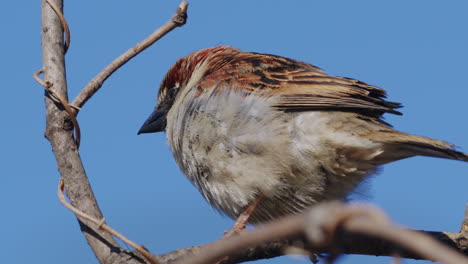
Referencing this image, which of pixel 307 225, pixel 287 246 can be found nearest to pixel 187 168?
pixel 287 246

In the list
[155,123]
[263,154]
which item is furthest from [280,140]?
[155,123]

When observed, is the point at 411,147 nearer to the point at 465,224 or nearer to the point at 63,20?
the point at 465,224

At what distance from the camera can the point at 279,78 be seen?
4.72 m

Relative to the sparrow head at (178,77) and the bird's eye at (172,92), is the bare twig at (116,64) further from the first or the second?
the bird's eye at (172,92)

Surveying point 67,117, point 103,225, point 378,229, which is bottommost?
point 378,229

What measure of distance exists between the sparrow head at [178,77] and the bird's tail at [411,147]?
65.5 inches

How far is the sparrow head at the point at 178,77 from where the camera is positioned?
17.6 feet

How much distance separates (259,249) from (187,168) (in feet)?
5.66

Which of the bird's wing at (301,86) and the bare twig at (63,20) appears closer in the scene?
the bare twig at (63,20)

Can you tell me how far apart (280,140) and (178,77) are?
153 centimetres

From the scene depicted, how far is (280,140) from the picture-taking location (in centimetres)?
425

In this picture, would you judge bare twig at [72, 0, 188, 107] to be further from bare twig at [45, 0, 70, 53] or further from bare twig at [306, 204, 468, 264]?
bare twig at [306, 204, 468, 264]

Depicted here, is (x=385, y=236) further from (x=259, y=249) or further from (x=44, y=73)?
(x=44, y=73)

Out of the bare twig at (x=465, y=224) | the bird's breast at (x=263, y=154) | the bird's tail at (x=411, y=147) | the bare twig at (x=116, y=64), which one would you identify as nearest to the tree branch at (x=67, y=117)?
the bare twig at (x=116, y=64)
